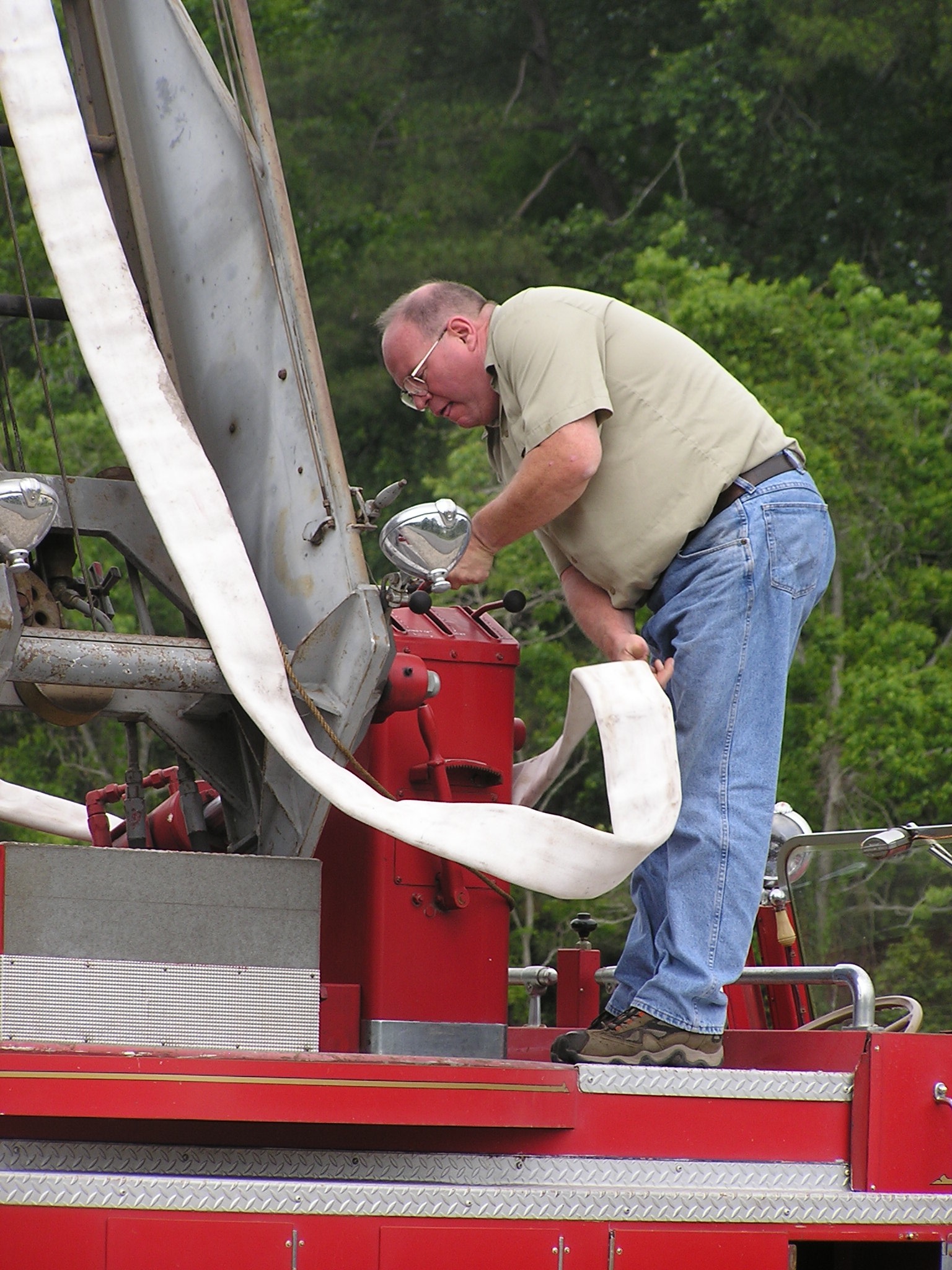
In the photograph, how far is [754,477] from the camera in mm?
3877

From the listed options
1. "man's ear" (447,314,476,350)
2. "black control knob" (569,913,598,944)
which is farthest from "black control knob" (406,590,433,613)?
"black control knob" (569,913,598,944)

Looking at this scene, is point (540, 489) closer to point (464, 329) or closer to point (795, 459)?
point (464, 329)

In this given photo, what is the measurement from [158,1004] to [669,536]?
1459 millimetres

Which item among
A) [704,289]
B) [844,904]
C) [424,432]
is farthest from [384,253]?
[844,904]

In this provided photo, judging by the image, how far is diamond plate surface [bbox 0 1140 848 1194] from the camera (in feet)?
10.3

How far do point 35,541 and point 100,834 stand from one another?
107 cm

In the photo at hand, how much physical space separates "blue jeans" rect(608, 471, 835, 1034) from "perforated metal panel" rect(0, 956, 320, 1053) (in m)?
0.75

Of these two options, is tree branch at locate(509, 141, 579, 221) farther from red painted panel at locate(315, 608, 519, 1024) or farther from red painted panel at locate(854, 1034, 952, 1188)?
red painted panel at locate(854, 1034, 952, 1188)

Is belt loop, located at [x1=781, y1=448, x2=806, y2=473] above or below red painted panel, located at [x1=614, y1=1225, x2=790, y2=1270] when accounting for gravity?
above

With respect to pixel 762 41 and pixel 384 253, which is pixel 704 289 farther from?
pixel 762 41

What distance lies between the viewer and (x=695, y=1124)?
11.3 feet

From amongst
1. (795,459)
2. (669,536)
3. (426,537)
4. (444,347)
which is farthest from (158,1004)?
(795,459)

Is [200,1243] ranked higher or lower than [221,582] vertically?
lower

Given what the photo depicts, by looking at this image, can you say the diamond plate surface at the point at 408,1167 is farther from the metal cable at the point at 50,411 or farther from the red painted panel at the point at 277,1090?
the metal cable at the point at 50,411
